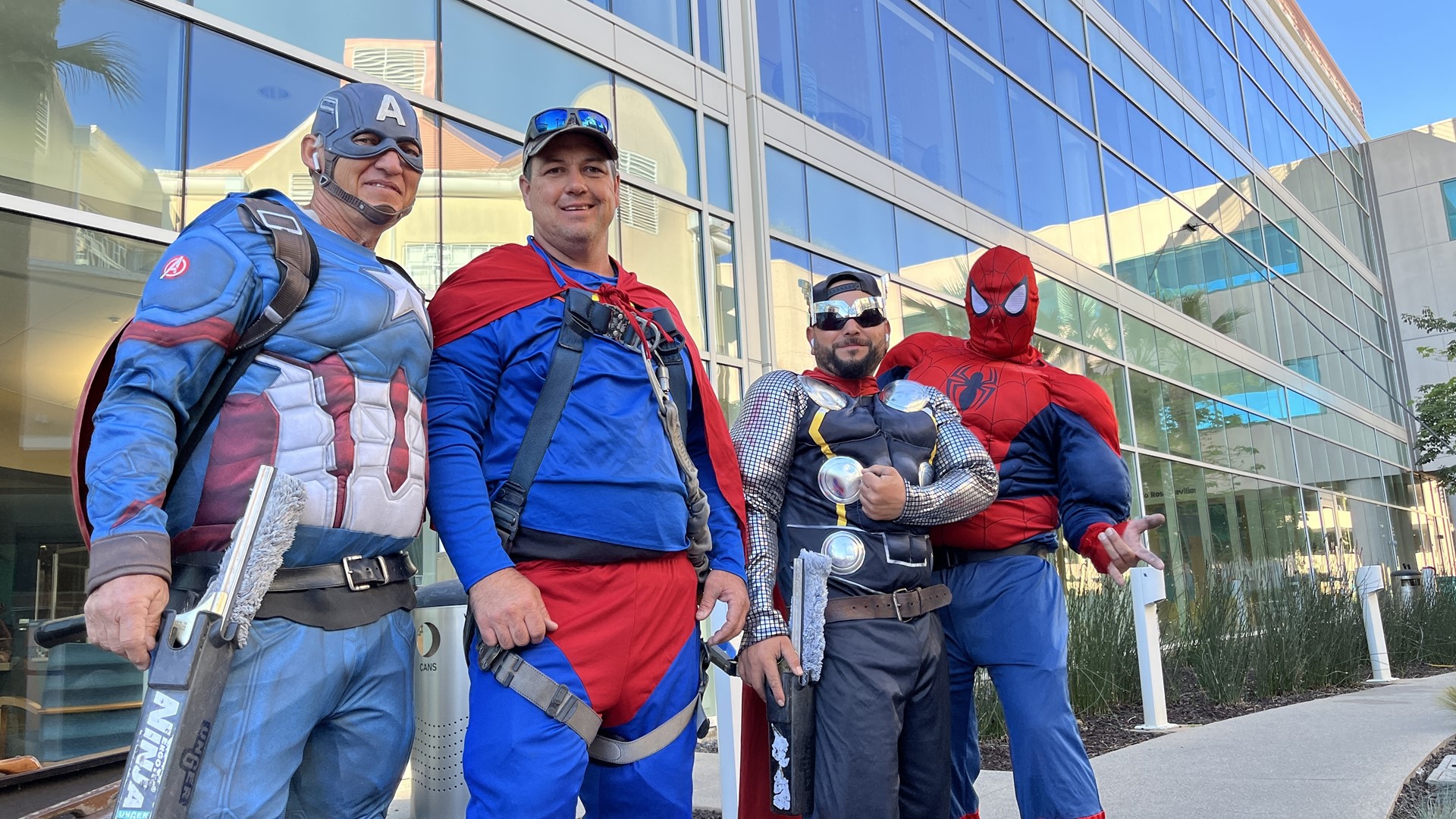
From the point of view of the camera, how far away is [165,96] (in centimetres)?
678

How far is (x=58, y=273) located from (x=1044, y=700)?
601cm

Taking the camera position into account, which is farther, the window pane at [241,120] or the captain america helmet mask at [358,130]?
the window pane at [241,120]

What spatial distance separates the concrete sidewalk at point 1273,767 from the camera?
4.38 metres

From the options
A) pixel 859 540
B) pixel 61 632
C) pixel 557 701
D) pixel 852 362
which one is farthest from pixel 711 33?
pixel 61 632

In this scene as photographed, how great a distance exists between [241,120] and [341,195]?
5.81 m

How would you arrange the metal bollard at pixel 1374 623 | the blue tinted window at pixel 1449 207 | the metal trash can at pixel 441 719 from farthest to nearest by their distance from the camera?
the blue tinted window at pixel 1449 207, the metal bollard at pixel 1374 623, the metal trash can at pixel 441 719

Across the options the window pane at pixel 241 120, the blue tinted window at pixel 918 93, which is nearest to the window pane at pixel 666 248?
the window pane at pixel 241 120

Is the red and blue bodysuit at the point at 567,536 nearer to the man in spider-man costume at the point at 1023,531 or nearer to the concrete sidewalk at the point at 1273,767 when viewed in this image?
the man in spider-man costume at the point at 1023,531

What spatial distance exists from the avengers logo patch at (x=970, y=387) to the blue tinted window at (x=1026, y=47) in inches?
592

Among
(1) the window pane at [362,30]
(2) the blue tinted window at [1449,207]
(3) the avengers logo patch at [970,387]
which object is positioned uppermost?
(2) the blue tinted window at [1449,207]

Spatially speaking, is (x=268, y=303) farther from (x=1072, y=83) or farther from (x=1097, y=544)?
(x=1072, y=83)

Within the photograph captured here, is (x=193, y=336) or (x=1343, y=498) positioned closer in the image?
(x=193, y=336)

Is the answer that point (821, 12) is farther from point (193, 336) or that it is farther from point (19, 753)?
point (193, 336)

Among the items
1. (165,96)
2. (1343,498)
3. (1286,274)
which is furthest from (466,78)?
(1343,498)
